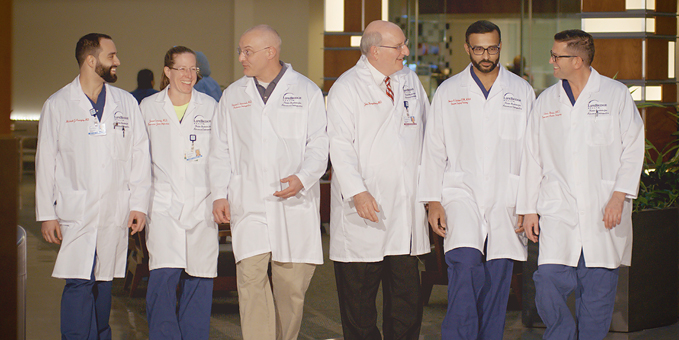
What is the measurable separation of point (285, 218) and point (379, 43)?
3.11 ft

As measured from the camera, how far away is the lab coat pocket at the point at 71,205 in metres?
3.31

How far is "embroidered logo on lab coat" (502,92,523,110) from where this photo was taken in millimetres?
3296

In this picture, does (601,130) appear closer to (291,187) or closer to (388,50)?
(388,50)

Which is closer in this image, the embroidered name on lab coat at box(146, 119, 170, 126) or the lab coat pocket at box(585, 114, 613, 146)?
the lab coat pocket at box(585, 114, 613, 146)

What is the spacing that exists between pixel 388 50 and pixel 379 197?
0.71 meters

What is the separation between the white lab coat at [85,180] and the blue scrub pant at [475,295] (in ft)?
5.01

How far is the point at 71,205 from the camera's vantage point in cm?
331

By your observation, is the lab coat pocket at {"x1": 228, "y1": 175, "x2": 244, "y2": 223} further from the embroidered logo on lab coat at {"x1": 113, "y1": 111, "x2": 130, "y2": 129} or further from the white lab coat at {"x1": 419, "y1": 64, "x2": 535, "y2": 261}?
the white lab coat at {"x1": 419, "y1": 64, "x2": 535, "y2": 261}

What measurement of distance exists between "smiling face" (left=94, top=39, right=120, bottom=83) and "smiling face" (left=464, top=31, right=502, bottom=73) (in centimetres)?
171

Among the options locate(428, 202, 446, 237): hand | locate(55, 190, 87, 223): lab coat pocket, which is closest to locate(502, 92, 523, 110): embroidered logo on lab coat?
locate(428, 202, 446, 237): hand

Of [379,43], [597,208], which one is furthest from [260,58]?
[597,208]

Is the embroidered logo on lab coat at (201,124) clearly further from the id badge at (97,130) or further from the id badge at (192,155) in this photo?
the id badge at (97,130)

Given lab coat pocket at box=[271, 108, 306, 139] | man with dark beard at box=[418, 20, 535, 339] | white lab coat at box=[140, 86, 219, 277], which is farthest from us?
white lab coat at box=[140, 86, 219, 277]

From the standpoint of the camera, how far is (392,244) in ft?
10.8
